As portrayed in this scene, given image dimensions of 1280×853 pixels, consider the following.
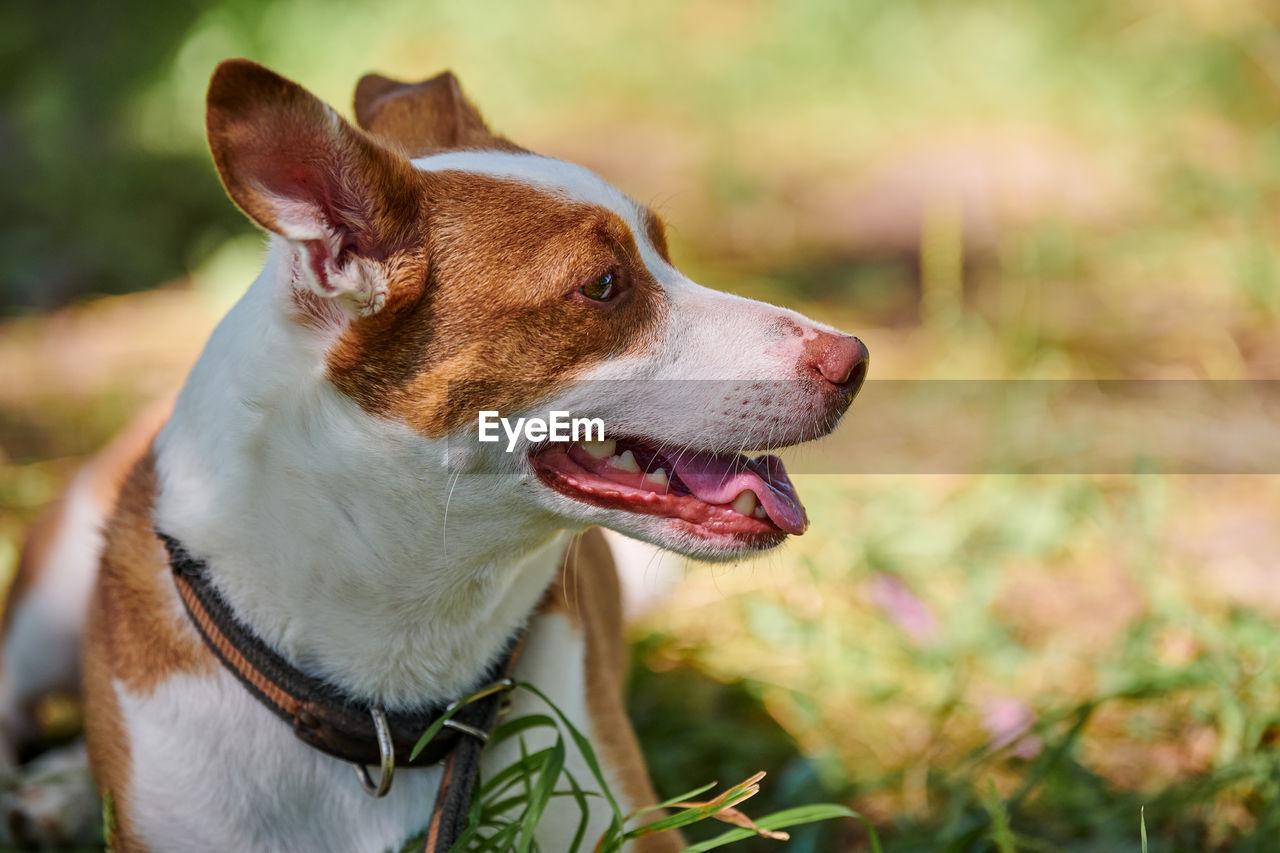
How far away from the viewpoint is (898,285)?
17.5ft

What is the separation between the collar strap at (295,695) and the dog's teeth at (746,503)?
566mm

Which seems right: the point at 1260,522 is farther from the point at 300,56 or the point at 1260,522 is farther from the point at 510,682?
the point at 300,56

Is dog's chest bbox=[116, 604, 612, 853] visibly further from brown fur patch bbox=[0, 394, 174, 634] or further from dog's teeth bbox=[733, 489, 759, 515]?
brown fur patch bbox=[0, 394, 174, 634]

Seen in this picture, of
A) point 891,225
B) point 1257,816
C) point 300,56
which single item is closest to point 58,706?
point 1257,816

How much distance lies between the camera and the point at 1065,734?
2.41 metres

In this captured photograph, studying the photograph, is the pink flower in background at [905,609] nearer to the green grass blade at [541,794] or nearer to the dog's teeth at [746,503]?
the dog's teeth at [746,503]

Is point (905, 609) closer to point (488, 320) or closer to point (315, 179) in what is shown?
point (488, 320)

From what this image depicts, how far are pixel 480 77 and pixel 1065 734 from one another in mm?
6156

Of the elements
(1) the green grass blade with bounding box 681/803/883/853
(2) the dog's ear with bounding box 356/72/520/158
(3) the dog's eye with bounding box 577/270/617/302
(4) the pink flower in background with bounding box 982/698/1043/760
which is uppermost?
(2) the dog's ear with bounding box 356/72/520/158

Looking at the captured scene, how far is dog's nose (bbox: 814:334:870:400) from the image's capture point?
1904 millimetres

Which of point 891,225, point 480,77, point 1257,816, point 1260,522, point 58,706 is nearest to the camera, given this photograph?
point 1257,816

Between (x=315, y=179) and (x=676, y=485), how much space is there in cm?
74

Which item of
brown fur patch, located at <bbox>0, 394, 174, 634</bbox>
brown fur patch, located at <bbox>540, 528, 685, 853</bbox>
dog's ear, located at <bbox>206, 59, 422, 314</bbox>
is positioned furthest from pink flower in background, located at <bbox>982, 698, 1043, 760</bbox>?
brown fur patch, located at <bbox>0, 394, 174, 634</bbox>

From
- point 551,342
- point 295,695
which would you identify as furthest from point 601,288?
point 295,695
